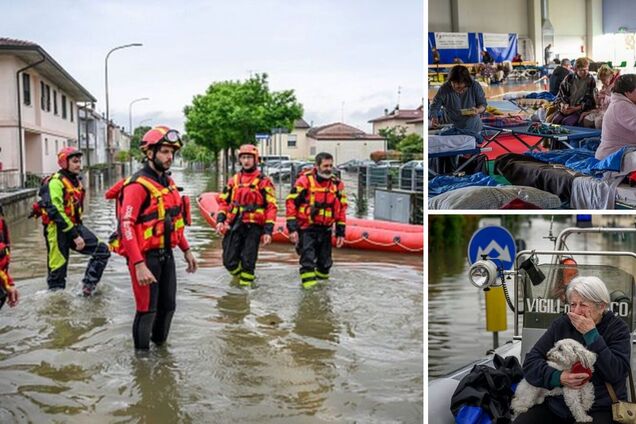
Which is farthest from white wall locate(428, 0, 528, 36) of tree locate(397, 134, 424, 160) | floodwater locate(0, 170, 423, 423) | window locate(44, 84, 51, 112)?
window locate(44, 84, 51, 112)

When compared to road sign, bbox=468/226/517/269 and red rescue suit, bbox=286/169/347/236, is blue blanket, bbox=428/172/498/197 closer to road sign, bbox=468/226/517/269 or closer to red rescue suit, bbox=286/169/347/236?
road sign, bbox=468/226/517/269

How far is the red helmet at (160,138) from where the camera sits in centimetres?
476

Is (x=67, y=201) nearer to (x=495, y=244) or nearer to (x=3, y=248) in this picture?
(x=3, y=248)

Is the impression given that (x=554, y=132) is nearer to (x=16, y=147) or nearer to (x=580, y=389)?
(x=580, y=389)

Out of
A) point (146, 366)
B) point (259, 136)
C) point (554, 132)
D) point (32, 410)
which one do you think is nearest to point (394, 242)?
point (146, 366)

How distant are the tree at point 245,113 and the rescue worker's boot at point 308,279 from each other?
31.5m

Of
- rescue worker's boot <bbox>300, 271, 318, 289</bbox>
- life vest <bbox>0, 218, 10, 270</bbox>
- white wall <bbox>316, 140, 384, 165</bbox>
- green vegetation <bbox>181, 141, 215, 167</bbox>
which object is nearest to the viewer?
life vest <bbox>0, 218, 10, 270</bbox>

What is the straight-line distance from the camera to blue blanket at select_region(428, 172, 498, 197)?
2.66m

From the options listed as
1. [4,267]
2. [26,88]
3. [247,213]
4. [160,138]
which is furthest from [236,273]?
[26,88]

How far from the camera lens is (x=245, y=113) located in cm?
3884

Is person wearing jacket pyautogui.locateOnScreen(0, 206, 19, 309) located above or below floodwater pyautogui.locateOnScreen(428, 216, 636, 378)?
above

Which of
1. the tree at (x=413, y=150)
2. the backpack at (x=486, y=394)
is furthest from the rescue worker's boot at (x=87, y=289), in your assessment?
the tree at (x=413, y=150)

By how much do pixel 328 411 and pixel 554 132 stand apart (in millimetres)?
1889

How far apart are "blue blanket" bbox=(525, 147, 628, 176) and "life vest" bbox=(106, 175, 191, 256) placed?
8.26 ft
